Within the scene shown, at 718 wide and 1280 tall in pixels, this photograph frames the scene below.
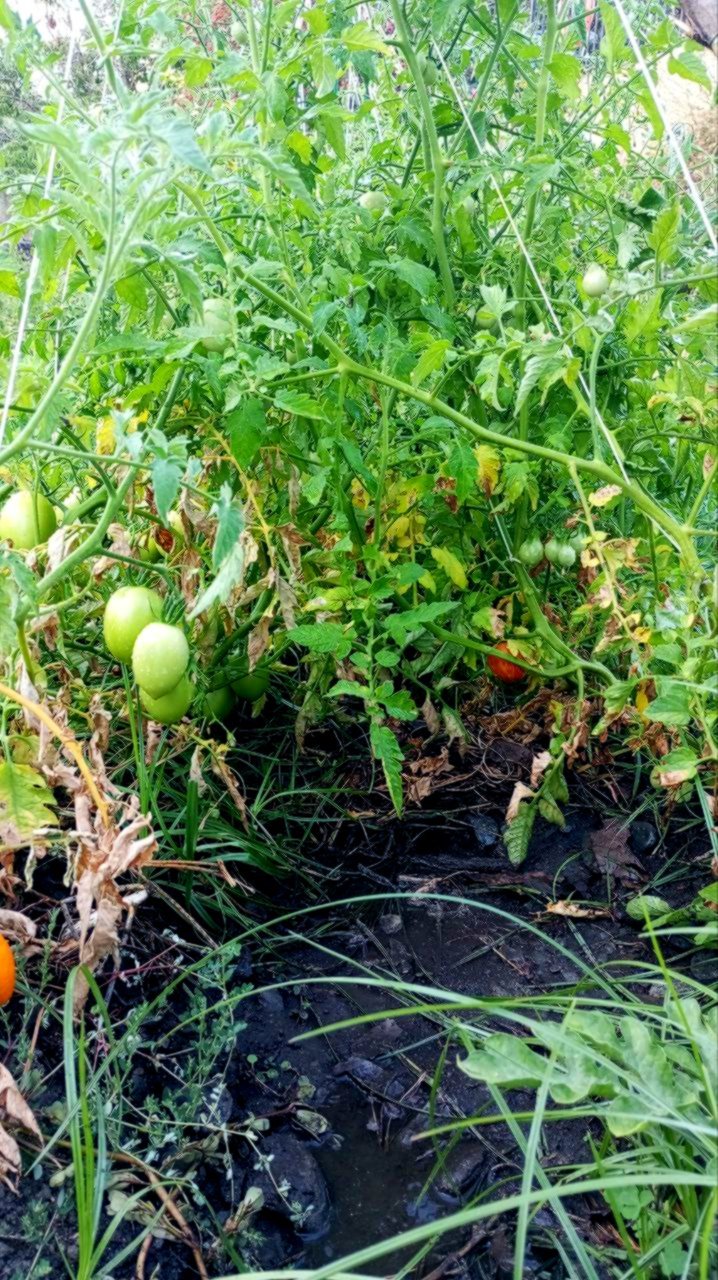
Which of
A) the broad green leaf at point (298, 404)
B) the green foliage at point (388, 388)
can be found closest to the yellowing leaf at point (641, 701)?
the green foliage at point (388, 388)

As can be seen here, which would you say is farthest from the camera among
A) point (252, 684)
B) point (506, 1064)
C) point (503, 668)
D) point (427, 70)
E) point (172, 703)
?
point (503, 668)

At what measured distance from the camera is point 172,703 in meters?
1.25

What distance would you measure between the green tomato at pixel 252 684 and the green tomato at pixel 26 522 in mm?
374

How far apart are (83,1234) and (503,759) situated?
1.09 metres

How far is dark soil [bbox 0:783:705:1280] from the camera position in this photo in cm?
106

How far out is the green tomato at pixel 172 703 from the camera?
1.24 metres

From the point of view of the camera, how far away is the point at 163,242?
1128 millimetres

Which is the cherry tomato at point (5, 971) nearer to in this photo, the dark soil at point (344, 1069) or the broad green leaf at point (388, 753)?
the dark soil at point (344, 1069)

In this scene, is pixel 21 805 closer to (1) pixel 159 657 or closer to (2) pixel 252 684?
(1) pixel 159 657

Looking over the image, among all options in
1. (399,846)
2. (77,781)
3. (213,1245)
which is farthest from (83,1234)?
(399,846)

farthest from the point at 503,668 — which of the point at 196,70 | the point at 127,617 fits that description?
the point at 196,70

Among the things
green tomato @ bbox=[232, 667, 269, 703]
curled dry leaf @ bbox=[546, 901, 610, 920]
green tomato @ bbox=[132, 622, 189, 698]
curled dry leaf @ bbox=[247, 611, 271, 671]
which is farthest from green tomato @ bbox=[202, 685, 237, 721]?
curled dry leaf @ bbox=[546, 901, 610, 920]

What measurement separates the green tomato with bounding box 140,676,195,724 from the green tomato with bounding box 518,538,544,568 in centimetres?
62

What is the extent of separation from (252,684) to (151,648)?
45 cm
